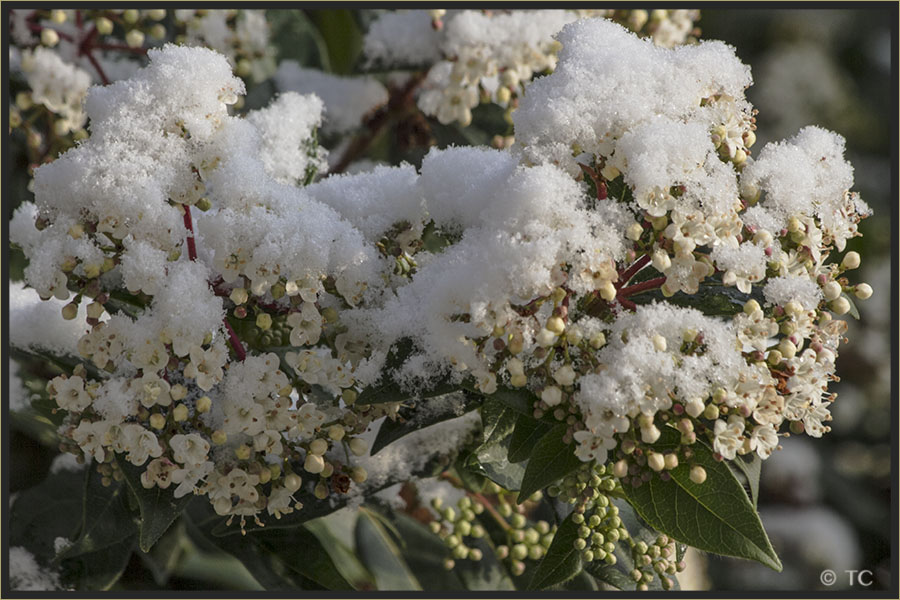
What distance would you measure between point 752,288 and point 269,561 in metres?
1.05

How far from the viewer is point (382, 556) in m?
2.45

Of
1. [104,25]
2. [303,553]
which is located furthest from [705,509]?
[104,25]

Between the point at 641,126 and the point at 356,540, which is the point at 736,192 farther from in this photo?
the point at 356,540

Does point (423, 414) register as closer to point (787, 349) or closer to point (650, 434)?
point (650, 434)

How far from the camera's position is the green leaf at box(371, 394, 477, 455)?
144 cm

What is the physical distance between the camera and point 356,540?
8.18 feet

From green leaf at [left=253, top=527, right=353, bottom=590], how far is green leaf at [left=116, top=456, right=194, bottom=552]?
1.66 feet

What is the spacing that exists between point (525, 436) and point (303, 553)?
71 cm

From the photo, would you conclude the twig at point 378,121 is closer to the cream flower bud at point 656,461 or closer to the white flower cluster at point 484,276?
the white flower cluster at point 484,276

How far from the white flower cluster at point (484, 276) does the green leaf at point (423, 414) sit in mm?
35

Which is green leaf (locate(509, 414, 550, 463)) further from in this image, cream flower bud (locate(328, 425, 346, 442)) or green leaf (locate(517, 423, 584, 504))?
cream flower bud (locate(328, 425, 346, 442))

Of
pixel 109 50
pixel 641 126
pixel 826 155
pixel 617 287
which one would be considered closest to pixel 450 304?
pixel 617 287

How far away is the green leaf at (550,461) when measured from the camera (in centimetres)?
129

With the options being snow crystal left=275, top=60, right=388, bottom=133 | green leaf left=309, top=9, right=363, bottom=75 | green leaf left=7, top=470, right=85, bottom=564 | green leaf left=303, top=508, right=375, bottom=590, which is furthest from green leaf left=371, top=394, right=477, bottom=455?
green leaf left=309, top=9, right=363, bottom=75
